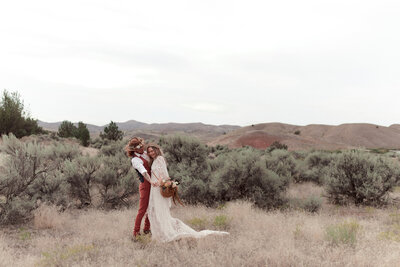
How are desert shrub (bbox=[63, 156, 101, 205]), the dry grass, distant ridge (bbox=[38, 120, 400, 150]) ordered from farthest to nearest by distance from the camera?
1. distant ridge (bbox=[38, 120, 400, 150])
2. desert shrub (bbox=[63, 156, 101, 205])
3. the dry grass

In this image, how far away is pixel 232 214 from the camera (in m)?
7.28

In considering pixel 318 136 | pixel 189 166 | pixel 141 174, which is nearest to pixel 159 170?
pixel 141 174

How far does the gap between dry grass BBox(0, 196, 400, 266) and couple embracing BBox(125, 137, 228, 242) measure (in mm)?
198

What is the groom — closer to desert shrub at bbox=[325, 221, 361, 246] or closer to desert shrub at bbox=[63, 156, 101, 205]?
desert shrub at bbox=[325, 221, 361, 246]

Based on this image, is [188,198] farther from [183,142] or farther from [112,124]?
[112,124]

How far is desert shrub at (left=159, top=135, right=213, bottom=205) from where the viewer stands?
30.8 ft

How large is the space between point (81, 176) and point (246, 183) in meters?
5.51

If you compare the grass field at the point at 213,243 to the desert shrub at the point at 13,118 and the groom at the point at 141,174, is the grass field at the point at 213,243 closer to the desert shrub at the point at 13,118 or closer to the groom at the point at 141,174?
the groom at the point at 141,174

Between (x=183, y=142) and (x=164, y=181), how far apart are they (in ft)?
16.1

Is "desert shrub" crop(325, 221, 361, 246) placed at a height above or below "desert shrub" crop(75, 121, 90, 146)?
below

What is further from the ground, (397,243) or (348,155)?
(348,155)

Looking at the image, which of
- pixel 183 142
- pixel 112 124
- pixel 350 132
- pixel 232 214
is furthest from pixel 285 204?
pixel 350 132

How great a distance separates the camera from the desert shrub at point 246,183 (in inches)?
365

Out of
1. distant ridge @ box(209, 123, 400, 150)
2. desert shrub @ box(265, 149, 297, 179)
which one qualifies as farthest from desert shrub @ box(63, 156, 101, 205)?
distant ridge @ box(209, 123, 400, 150)
